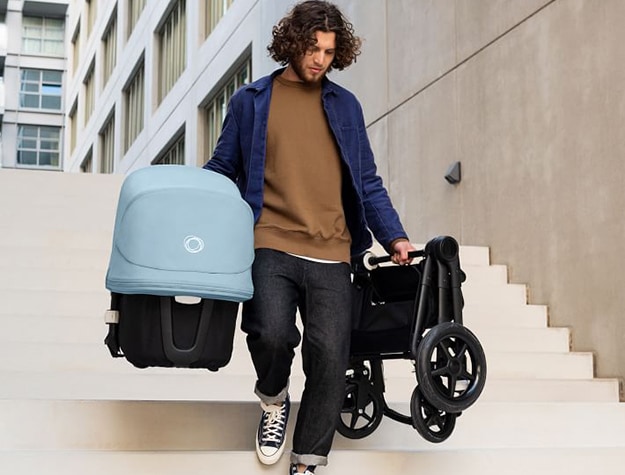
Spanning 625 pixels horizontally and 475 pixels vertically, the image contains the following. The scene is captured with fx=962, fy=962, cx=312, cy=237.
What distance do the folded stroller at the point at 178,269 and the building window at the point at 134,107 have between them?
20.0 metres

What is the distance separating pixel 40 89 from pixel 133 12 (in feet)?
59.2

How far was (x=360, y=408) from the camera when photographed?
338 centimetres

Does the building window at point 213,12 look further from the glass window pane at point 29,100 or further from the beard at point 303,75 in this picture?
the glass window pane at point 29,100

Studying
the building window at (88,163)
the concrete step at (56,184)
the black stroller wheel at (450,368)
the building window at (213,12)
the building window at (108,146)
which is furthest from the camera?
the building window at (88,163)

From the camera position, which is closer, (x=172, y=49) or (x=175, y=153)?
(x=175, y=153)

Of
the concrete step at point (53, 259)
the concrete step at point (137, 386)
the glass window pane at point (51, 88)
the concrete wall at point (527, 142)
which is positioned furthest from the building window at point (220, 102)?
the glass window pane at point (51, 88)

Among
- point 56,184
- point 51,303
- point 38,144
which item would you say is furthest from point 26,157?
point 51,303

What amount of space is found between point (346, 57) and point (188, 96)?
1501 cm

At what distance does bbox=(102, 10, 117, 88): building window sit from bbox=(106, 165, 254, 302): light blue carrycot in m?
24.9

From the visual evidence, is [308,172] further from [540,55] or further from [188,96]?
[188,96]

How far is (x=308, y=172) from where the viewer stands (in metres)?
3.02

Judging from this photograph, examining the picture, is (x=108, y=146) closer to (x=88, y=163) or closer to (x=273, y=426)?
(x=88, y=163)

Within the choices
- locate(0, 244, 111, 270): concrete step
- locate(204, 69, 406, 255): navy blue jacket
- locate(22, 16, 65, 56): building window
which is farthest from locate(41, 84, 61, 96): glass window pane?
locate(204, 69, 406, 255): navy blue jacket

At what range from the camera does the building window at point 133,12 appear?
2338 centimetres
